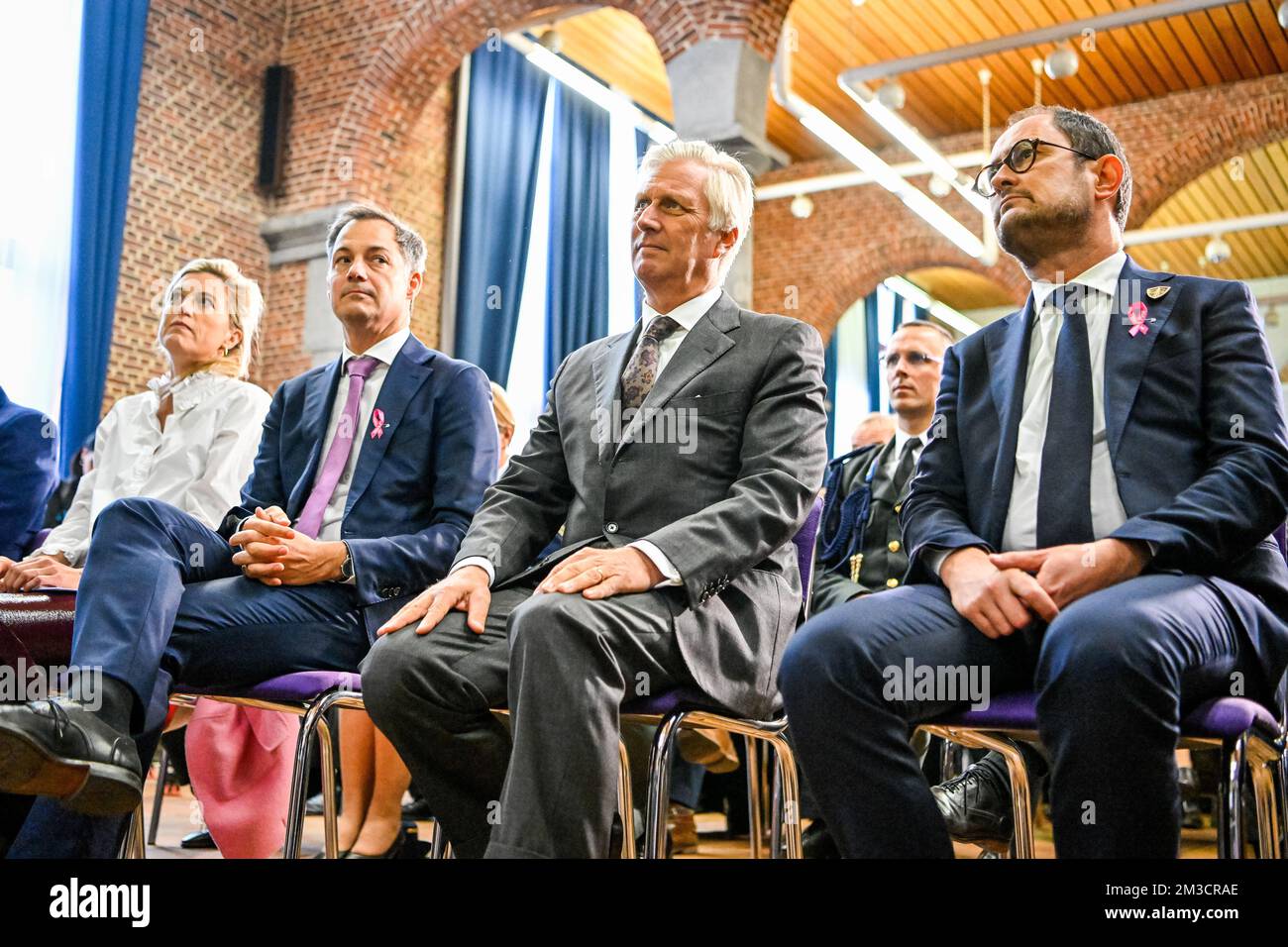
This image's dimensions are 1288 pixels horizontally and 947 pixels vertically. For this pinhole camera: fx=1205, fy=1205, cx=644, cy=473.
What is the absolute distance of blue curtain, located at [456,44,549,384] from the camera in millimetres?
9000

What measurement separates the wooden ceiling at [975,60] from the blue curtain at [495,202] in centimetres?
64

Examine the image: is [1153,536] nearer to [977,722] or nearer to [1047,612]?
[1047,612]

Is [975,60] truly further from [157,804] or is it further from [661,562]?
[661,562]

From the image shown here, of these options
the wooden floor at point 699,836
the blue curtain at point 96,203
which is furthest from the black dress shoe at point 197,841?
the blue curtain at point 96,203

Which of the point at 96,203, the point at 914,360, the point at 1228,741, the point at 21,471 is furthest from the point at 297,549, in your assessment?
the point at 96,203

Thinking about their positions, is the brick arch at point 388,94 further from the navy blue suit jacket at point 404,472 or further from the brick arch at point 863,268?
the navy blue suit jacket at point 404,472

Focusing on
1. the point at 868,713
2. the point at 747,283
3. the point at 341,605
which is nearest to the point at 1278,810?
the point at 868,713

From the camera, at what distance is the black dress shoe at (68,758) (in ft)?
5.52

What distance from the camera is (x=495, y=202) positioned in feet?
30.7

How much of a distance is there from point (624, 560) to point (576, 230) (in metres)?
8.40

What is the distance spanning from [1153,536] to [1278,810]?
1.81 feet
